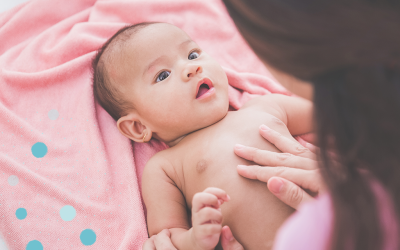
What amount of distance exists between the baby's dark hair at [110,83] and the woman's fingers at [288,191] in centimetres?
65

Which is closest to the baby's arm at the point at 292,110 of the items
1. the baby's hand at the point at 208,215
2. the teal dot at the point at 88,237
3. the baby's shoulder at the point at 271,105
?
the baby's shoulder at the point at 271,105

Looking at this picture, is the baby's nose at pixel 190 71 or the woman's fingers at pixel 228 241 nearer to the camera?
the woman's fingers at pixel 228 241

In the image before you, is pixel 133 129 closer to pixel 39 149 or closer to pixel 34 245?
pixel 39 149

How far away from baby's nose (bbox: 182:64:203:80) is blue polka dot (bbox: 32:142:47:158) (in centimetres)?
68

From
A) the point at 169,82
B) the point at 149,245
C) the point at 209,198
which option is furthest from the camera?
the point at 169,82

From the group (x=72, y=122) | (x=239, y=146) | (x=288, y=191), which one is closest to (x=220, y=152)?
(x=239, y=146)

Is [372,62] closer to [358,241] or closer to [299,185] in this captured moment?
[358,241]

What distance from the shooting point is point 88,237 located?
1.13m

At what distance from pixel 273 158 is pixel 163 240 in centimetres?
44

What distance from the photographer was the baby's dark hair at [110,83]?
126cm

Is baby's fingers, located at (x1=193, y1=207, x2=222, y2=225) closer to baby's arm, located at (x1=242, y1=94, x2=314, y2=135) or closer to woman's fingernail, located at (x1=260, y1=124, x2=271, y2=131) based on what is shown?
woman's fingernail, located at (x1=260, y1=124, x2=271, y2=131)

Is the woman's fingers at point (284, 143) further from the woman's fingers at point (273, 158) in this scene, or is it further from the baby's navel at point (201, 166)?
the baby's navel at point (201, 166)

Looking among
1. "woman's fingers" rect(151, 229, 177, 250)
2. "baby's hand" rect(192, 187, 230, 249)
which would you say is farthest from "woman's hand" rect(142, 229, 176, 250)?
"baby's hand" rect(192, 187, 230, 249)

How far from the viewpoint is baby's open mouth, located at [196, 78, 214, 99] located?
116 centimetres
